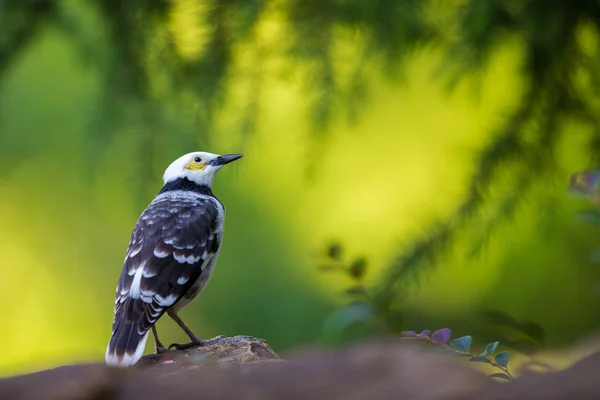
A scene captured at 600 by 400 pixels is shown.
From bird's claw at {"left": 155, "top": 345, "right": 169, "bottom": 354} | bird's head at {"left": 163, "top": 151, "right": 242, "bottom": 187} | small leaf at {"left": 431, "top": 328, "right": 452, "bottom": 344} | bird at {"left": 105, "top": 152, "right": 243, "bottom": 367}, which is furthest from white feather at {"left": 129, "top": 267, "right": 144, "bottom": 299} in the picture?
small leaf at {"left": 431, "top": 328, "right": 452, "bottom": 344}

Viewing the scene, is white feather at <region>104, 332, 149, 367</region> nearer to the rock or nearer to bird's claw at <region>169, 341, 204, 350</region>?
bird's claw at <region>169, 341, 204, 350</region>

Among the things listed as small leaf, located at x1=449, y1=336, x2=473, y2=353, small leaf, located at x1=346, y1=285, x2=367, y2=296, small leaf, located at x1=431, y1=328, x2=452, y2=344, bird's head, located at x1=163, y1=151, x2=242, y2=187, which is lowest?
small leaf, located at x1=449, y1=336, x2=473, y2=353

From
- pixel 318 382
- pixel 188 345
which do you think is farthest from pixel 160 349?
pixel 318 382

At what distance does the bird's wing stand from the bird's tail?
0.09 ft

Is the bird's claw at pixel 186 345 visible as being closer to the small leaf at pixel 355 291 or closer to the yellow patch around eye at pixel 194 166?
the yellow patch around eye at pixel 194 166

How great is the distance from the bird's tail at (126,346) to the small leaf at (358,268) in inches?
50.7

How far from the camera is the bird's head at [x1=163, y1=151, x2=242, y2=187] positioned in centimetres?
438

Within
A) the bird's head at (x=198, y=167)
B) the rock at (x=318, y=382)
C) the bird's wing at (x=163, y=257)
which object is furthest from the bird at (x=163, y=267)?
the rock at (x=318, y=382)

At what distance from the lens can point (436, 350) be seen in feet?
5.94

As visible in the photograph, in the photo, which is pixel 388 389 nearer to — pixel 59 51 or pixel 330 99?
pixel 330 99

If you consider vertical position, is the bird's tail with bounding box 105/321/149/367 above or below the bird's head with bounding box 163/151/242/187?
below

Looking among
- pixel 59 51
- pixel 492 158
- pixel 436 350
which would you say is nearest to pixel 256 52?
pixel 492 158

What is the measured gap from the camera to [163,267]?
3.48 metres

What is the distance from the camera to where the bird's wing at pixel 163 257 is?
3.32 m
